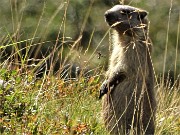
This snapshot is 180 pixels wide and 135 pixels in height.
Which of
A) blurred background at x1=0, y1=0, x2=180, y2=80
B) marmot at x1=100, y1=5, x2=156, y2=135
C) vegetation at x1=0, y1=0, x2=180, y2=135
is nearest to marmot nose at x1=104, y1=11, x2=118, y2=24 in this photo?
marmot at x1=100, y1=5, x2=156, y2=135

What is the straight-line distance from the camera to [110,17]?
6.90 meters

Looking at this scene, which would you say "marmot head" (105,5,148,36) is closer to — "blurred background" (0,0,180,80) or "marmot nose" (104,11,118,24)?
"marmot nose" (104,11,118,24)

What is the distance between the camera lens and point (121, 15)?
706 centimetres

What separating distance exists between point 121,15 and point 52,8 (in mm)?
6123

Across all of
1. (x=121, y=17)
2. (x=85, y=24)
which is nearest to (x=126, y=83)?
(x=121, y=17)

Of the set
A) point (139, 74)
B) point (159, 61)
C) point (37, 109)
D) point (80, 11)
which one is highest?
point (37, 109)

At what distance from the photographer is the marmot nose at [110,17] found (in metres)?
6.85

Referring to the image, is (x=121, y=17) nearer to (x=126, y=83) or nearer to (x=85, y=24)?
(x=126, y=83)

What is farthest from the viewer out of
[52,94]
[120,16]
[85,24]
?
[85,24]

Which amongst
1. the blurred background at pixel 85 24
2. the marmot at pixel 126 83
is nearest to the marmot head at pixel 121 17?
the marmot at pixel 126 83

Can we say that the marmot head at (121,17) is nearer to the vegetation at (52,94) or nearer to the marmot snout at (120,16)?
the marmot snout at (120,16)

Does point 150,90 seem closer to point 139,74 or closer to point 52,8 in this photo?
point 139,74

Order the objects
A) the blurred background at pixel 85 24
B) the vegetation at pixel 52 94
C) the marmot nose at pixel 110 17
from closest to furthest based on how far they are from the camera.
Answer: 1. the vegetation at pixel 52 94
2. the marmot nose at pixel 110 17
3. the blurred background at pixel 85 24

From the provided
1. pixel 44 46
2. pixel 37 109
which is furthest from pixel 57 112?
pixel 44 46
